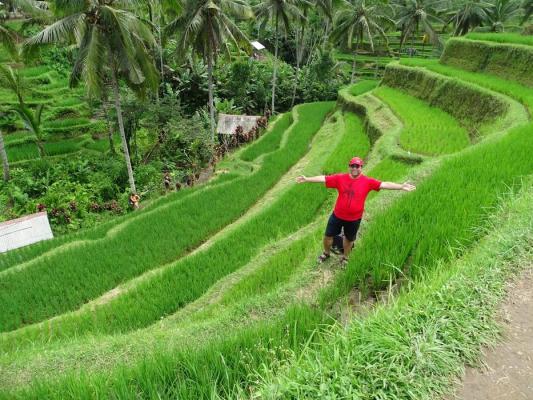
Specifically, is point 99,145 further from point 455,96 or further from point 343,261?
point 343,261

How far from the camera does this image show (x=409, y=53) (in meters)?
32.7

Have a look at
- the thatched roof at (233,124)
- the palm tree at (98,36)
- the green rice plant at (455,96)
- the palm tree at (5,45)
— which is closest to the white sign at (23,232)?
the palm tree at (98,36)

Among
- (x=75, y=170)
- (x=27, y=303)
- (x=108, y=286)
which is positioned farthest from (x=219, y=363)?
(x=75, y=170)

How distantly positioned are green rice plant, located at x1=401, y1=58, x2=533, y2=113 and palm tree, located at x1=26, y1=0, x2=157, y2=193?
30.7 feet

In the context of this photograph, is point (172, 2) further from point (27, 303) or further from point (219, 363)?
point (219, 363)

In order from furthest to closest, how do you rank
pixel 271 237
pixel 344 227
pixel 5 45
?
pixel 5 45 < pixel 271 237 < pixel 344 227

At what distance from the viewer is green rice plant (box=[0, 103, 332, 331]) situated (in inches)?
254

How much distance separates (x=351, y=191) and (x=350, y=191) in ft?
0.03

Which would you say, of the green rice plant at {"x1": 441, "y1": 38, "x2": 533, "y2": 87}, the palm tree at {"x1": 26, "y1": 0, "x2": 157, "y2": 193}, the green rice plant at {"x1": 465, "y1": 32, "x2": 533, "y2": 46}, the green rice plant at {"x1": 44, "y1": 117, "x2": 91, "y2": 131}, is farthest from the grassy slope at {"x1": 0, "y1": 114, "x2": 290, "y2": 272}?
the green rice plant at {"x1": 44, "y1": 117, "x2": 91, "y2": 131}

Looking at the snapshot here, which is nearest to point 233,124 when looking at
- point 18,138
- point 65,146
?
point 65,146

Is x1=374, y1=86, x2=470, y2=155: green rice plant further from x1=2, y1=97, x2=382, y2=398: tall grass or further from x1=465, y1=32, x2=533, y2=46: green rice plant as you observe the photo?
x1=2, y1=97, x2=382, y2=398: tall grass

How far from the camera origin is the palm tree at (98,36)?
29.5ft

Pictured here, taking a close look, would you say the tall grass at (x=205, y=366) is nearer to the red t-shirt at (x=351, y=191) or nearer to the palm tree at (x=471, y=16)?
the red t-shirt at (x=351, y=191)

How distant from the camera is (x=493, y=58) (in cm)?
1316
